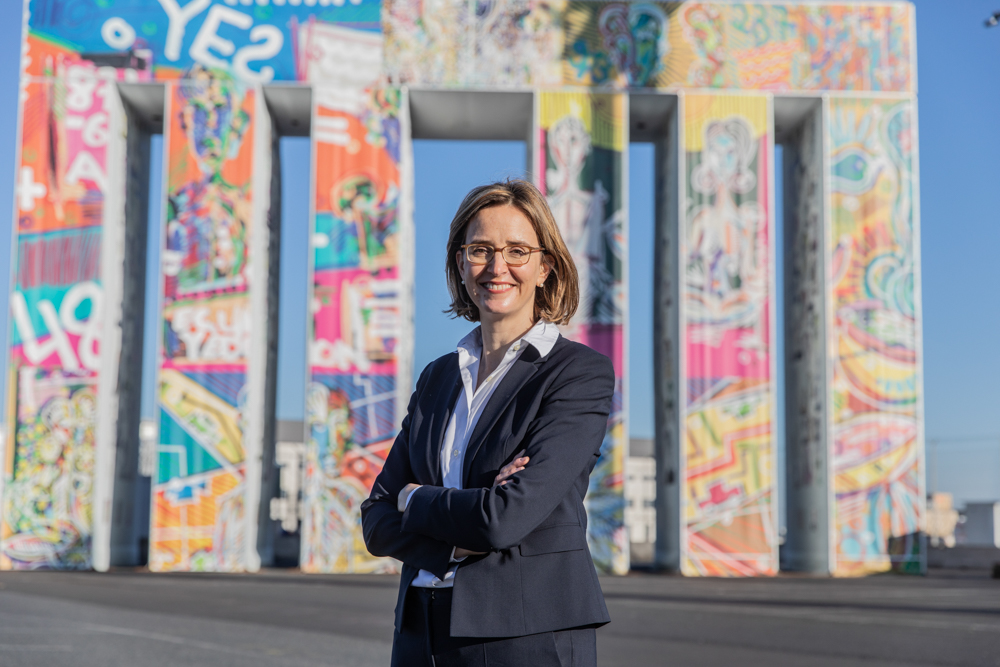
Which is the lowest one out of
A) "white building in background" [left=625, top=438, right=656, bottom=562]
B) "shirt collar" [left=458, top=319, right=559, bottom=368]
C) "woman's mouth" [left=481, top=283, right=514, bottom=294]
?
"white building in background" [left=625, top=438, right=656, bottom=562]

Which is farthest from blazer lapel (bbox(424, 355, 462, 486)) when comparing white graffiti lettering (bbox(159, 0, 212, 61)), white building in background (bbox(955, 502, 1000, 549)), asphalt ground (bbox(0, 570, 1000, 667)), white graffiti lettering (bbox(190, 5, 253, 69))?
white building in background (bbox(955, 502, 1000, 549))

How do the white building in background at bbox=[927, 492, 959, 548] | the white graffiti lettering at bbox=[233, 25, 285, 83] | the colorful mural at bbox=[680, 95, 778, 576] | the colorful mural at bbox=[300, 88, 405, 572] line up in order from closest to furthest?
the colorful mural at bbox=[300, 88, 405, 572] < the colorful mural at bbox=[680, 95, 778, 576] < the white graffiti lettering at bbox=[233, 25, 285, 83] < the white building in background at bbox=[927, 492, 959, 548]

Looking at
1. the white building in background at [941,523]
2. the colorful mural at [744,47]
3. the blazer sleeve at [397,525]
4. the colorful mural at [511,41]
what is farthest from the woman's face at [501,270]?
the white building in background at [941,523]

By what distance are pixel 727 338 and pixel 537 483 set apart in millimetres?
24764

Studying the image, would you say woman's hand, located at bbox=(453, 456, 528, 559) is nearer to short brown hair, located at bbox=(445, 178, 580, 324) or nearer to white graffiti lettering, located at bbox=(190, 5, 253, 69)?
short brown hair, located at bbox=(445, 178, 580, 324)

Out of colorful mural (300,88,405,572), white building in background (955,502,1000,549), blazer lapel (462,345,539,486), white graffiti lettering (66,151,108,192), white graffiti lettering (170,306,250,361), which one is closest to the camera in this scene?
blazer lapel (462,345,539,486)

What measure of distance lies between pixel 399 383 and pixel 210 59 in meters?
9.62

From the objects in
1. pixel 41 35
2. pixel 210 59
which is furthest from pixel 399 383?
pixel 41 35

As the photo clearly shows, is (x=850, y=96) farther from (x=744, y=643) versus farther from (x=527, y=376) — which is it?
(x=527, y=376)

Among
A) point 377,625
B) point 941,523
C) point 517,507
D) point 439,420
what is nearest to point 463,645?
point 517,507

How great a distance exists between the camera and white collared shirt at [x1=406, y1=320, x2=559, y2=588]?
2197 millimetres

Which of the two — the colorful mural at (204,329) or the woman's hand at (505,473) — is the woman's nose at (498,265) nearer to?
the woman's hand at (505,473)

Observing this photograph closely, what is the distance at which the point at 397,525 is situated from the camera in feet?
7.29

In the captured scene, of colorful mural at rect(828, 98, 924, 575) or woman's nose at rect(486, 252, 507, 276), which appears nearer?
woman's nose at rect(486, 252, 507, 276)
